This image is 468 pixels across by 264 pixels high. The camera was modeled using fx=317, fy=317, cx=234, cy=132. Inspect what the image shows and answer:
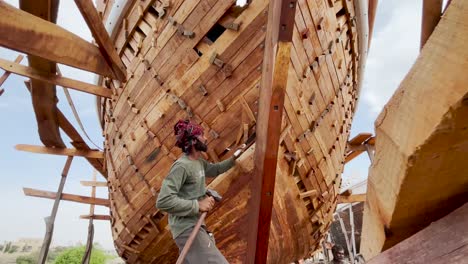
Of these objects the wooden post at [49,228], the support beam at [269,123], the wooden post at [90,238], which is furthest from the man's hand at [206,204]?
the wooden post at [90,238]

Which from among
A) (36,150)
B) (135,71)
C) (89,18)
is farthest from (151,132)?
(36,150)

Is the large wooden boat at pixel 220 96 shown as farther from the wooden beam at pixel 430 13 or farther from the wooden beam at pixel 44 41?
the wooden beam at pixel 430 13

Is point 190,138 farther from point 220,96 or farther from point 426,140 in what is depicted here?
point 426,140

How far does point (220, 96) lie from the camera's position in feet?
9.23

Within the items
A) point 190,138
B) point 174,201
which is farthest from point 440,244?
point 190,138

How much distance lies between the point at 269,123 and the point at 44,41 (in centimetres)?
136

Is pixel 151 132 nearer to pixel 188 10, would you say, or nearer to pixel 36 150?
pixel 188 10

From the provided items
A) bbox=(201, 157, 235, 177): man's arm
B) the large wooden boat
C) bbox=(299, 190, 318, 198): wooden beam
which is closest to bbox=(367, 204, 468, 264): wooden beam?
the large wooden boat

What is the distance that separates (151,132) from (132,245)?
1.54 m

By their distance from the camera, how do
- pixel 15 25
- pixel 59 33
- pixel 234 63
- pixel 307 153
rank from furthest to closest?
pixel 307 153 < pixel 234 63 < pixel 59 33 < pixel 15 25

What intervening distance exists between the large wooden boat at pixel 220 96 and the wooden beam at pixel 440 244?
5.07ft

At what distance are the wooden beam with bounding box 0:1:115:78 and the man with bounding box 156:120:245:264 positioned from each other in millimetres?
824

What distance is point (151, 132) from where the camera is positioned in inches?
129

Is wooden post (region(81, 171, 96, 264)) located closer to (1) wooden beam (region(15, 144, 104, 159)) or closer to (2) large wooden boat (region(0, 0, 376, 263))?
(1) wooden beam (region(15, 144, 104, 159))
